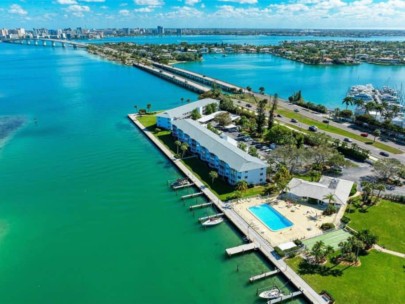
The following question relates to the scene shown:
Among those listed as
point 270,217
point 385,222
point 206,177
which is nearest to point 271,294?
point 270,217

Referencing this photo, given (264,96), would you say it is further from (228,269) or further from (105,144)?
(228,269)

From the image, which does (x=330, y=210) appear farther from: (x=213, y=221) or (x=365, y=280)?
(x=213, y=221)

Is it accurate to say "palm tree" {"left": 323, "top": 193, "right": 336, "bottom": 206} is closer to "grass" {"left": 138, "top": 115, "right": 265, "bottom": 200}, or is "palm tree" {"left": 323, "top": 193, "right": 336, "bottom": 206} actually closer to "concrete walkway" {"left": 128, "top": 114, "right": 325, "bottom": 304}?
"grass" {"left": 138, "top": 115, "right": 265, "bottom": 200}

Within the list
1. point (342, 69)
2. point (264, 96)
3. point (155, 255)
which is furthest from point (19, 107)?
point (342, 69)

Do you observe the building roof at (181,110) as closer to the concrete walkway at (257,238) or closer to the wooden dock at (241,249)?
the concrete walkway at (257,238)

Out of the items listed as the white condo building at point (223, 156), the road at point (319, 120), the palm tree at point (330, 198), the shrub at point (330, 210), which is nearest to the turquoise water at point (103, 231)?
the white condo building at point (223, 156)

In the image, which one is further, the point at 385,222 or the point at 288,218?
the point at 288,218
